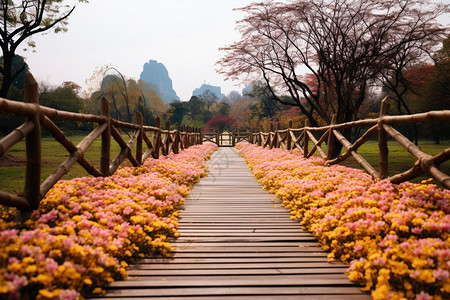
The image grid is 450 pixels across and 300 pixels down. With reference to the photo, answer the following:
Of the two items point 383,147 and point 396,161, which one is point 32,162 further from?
point 396,161

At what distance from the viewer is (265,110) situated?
150 feet

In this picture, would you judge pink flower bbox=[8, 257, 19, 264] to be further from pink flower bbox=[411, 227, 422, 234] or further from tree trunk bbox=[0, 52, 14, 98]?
tree trunk bbox=[0, 52, 14, 98]

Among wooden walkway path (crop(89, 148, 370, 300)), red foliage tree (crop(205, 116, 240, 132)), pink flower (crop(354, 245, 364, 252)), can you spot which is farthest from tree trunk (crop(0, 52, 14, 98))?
red foliage tree (crop(205, 116, 240, 132))

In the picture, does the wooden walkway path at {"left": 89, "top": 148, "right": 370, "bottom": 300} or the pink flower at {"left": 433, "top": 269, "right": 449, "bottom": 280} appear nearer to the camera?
the pink flower at {"left": 433, "top": 269, "right": 449, "bottom": 280}

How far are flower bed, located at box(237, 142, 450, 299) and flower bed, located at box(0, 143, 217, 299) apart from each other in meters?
2.03

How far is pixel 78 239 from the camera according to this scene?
8.55ft

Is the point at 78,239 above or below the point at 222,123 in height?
below

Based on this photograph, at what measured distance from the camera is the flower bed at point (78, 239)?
6.59 ft

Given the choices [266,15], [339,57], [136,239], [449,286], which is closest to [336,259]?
[449,286]

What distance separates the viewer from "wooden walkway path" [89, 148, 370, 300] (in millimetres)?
2377

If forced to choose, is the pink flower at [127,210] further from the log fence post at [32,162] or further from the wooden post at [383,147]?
the wooden post at [383,147]

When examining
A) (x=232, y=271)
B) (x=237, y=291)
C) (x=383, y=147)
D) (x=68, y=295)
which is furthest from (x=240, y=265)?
(x=383, y=147)

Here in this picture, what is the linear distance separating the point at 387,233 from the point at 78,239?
321cm

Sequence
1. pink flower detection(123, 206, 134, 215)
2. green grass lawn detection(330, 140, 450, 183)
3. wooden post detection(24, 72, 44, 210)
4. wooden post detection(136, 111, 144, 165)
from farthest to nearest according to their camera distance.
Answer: green grass lawn detection(330, 140, 450, 183) < wooden post detection(136, 111, 144, 165) < pink flower detection(123, 206, 134, 215) < wooden post detection(24, 72, 44, 210)
